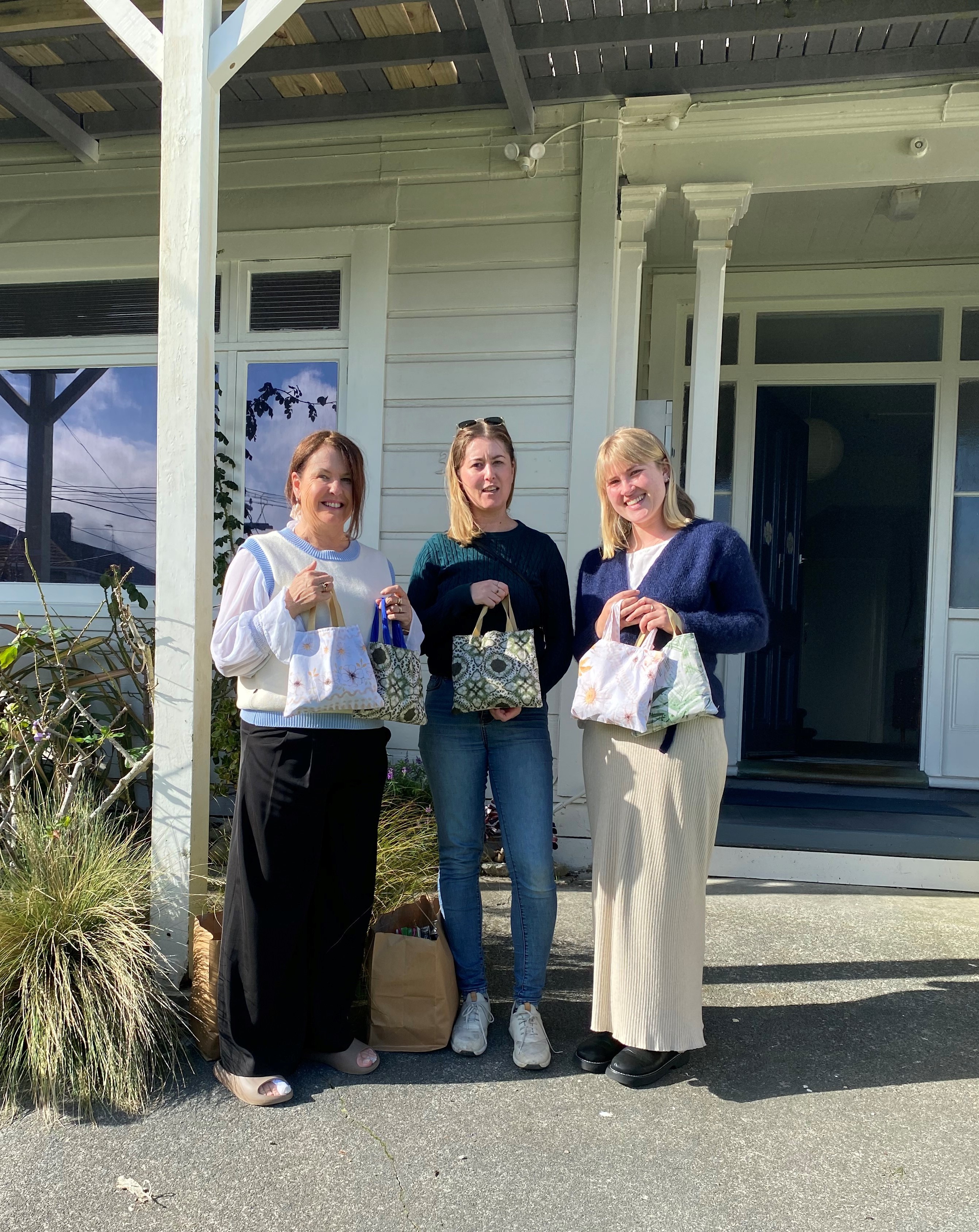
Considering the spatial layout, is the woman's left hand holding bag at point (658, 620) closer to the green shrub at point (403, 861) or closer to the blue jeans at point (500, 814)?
the blue jeans at point (500, 814)

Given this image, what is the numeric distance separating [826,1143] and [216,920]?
5.36 ft

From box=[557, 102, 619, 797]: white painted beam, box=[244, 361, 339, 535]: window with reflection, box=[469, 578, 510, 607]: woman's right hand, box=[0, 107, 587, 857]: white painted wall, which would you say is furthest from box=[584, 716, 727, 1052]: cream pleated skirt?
box=[244, 361, 339, 535]: window with reflection

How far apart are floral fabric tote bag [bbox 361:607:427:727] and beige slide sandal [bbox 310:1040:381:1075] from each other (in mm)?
878

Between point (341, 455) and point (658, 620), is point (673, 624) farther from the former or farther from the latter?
point (341, 455)

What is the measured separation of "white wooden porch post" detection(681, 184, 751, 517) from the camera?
4.32 m

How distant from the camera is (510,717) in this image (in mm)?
2557

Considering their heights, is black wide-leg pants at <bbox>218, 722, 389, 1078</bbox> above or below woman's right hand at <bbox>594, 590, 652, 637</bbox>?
below

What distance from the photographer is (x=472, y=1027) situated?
265 centimetres

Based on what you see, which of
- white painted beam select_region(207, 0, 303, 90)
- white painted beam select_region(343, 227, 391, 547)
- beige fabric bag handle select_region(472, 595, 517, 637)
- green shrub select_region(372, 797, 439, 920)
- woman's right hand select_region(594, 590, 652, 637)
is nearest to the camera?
woman's right hand select_region(594, 590, 652, 637)

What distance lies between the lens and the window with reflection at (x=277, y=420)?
4809mm

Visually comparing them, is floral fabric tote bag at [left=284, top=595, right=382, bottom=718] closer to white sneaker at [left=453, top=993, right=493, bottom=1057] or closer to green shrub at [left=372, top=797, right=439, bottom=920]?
green shrub at [left=372, top=797, right=439, bottom=920]

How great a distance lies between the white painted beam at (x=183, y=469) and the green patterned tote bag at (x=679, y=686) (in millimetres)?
1321

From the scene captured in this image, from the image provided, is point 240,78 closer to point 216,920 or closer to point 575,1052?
point 216,920

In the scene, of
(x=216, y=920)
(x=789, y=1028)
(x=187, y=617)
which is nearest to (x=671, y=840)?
(x=789, y=1028)
